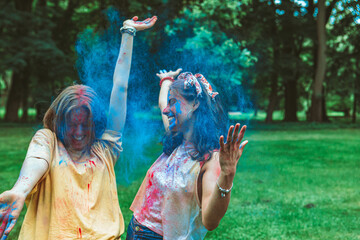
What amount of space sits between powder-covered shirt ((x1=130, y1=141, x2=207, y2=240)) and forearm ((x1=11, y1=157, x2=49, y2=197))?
2.02 feet

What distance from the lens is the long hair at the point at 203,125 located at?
2.28 m

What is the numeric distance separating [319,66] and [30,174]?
21840 millimetres

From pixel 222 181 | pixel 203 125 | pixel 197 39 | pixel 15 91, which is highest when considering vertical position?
pixel 197 39

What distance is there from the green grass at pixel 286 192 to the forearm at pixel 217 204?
1.54 metres

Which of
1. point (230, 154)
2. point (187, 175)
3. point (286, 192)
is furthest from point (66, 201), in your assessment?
point (286, 192)

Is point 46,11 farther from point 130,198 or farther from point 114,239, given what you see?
point 114,239

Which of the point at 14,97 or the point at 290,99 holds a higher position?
the point at 290,99

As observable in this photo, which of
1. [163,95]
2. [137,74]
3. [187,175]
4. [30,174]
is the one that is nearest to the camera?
[30,174]

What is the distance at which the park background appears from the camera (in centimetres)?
341

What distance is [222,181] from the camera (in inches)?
74.7

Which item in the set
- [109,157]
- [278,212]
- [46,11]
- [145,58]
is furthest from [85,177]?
[46,11]

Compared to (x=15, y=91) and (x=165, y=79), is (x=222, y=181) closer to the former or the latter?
(x=165, y=79)

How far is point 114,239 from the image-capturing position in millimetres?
2152

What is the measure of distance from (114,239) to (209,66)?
6.82 ft
